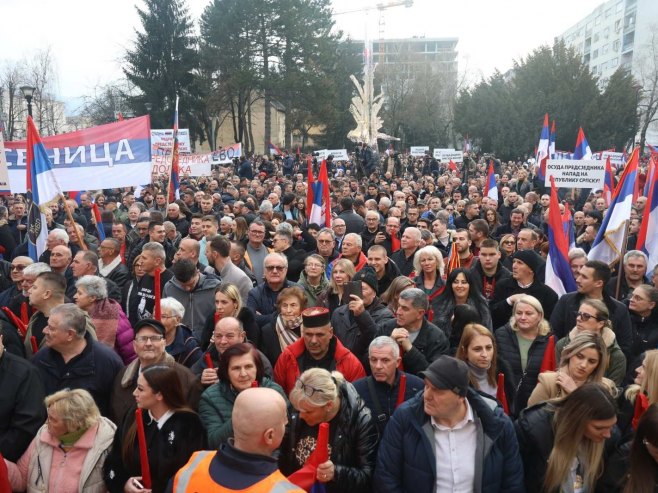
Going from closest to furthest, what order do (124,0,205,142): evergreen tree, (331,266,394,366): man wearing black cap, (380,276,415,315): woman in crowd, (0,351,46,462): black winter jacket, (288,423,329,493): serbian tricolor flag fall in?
1. (288,423,329,493): serbian tricolor flag
2. (0,351,46,462): black winter jacket
3. (331,266,394,366): man wearing black cap
4. (380,276,415,315): woman in crowd
5. (124,0,205,142): evergreen tree

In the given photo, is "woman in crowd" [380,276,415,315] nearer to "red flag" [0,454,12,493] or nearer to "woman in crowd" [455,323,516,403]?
"woman in crowd" [455,323,516,403]

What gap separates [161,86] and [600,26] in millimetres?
65905

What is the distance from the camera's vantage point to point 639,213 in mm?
9812

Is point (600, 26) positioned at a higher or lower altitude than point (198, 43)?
higher

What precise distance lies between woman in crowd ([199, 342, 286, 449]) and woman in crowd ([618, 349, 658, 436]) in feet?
7.32

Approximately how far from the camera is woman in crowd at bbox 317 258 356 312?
18.7 feet

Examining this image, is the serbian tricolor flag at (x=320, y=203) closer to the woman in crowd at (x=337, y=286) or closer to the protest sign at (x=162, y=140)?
the woman in crowd at (x=337, y=286)

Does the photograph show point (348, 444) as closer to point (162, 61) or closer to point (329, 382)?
point (329, 382)

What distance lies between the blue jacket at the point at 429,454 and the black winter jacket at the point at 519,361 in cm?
136

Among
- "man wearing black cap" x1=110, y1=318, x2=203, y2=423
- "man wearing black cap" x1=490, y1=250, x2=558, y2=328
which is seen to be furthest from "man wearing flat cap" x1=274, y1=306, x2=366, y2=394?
"man wearing black cap" x1=490, y1=250, x2=558, y2=328

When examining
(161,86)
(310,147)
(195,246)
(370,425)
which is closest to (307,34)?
(161,86)

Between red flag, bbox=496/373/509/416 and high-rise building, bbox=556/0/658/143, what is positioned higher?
high-rise building, bbox=556/0/658/143

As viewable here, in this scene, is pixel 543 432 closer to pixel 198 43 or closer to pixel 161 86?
pixel 161 86

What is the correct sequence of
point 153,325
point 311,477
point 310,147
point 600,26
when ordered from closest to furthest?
point 311,477 → point 153,325 → point 310,147 → point 600,26
